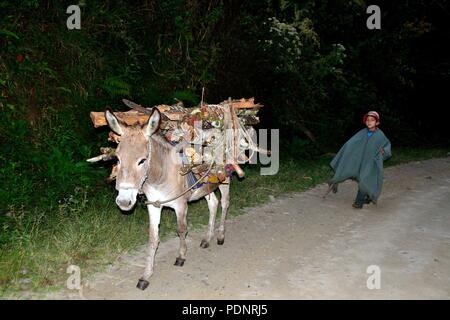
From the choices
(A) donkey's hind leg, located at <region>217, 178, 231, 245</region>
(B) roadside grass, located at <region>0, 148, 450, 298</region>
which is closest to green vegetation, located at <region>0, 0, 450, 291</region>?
(B) roadside grass, located at <region>0, 148, 450, 298</region>

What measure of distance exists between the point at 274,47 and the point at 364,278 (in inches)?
363

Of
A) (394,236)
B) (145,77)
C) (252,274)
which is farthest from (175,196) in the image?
(145,77)

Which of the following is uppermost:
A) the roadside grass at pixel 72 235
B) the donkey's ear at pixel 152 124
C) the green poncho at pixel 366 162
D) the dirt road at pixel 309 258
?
the donkey's ear at pixel 152 124

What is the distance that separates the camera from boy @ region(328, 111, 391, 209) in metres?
8.20

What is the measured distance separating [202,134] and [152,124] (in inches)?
41.6

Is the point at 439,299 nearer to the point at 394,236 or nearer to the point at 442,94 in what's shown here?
the point at 394,236

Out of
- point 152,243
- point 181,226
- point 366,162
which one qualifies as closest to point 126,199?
point 152,243

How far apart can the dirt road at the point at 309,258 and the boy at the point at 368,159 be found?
36 centimetres

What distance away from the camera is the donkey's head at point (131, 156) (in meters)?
4.05

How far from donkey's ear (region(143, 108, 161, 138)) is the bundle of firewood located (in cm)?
51

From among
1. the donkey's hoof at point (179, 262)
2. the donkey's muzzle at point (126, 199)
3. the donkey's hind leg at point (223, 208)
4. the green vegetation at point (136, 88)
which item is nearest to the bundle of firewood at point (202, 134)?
the donkey's hind leg at point (223, 208)

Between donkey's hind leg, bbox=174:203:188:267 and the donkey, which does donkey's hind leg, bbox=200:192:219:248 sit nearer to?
the donkey

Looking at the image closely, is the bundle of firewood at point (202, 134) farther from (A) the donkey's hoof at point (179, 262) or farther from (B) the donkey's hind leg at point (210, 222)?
(A) the donkey's hoof at point (179, 262)

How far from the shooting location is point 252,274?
517cm
